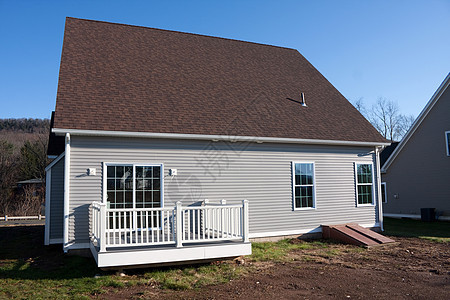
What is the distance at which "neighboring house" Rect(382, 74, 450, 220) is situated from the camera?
1841 cm

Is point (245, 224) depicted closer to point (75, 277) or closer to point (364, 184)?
point (75, 277)

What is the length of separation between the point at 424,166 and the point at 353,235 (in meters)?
9.78

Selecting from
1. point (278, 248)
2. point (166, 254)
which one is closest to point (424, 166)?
point (278, 248)

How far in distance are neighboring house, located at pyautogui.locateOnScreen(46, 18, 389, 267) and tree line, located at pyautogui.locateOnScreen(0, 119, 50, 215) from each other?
19267 millimetres

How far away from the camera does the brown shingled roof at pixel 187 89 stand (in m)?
10.8

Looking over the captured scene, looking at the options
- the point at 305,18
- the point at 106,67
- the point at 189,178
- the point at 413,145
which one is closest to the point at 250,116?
the point at 189,178

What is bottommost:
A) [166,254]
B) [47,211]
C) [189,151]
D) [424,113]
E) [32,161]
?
[166,254]

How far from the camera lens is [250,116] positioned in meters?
12.7

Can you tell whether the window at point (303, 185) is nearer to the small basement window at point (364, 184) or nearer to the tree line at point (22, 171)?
the small basement window at point (364, 184)

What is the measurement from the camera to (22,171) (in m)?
34.4

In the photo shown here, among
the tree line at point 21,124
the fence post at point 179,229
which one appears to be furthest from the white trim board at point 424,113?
the tree line at point 21,124

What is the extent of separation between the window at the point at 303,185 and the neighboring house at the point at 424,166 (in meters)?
9.37

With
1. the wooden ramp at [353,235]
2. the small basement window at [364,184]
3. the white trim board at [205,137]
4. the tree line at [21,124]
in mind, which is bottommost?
the wooden ramp at [353,235]

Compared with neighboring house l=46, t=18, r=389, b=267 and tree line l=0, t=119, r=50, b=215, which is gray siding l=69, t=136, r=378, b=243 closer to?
neighboring house l=46, t=18, r=389, b=267
